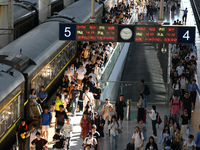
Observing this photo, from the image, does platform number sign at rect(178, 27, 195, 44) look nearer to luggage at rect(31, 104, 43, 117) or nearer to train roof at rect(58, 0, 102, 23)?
luggage at rect(31, 104, 43, 117)

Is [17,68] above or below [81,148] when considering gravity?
above

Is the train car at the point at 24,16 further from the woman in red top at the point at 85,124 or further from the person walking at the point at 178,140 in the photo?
the person walking at the point at 178,140

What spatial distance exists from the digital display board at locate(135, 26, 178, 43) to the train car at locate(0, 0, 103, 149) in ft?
14.9

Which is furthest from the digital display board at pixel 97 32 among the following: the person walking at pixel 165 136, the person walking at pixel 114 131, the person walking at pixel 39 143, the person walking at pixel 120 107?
the person walking at pixel 39 143

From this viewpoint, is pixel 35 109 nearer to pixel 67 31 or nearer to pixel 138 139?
pixel 67 31

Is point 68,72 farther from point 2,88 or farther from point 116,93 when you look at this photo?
point 2,88

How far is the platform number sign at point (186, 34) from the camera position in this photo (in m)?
20.6

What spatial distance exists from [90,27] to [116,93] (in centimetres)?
533

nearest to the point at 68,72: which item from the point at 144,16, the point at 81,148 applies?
the point at 81,148

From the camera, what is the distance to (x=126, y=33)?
820 inches

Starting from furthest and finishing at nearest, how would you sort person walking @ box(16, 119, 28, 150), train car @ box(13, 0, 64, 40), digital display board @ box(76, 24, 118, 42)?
train car @ box(13, 0, 64, 40), digital display board @ box(76, 24, 118, 42), person walking @ box(16, 119, 28, 150)

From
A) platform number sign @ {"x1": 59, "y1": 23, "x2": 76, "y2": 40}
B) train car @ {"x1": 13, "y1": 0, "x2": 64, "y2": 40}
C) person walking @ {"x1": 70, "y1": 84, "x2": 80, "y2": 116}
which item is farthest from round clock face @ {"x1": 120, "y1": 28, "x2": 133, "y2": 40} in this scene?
train car @ {"x1": 13, "y1": 0, "x2": 64, "y2": 40}

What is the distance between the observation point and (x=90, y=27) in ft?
68.0

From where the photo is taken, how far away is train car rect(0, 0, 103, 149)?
21219mm
